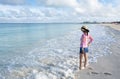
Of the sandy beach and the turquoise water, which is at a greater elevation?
the sandy beach

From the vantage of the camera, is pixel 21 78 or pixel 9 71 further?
pixel 9 71

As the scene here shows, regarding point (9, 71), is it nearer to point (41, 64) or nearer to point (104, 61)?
point (41, 64)

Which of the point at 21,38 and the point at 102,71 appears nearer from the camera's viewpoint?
the point at 102,71

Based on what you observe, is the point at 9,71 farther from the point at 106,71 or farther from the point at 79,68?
the point at 106,71

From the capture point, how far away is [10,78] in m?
8.54

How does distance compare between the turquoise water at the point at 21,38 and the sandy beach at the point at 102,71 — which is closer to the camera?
the sandy beach at the point at 102,71

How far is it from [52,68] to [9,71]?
1.94 meters

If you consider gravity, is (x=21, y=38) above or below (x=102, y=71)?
below

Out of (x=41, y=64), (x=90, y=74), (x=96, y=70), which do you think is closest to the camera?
(x=90, y=74)

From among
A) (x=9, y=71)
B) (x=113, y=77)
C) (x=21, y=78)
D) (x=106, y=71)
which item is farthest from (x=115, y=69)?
(x=9, y=71)

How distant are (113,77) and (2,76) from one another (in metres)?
4.43

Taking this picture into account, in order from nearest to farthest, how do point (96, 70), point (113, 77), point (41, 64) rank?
1. point (113, 77)
2. point (96, 70)
3. point (41, 64)

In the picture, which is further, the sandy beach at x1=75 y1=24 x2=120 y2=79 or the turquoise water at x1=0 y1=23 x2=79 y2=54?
the turquoise water at x1=0 y1=23 x2=79 y2=54

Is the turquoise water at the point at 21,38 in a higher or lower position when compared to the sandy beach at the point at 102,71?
lower
